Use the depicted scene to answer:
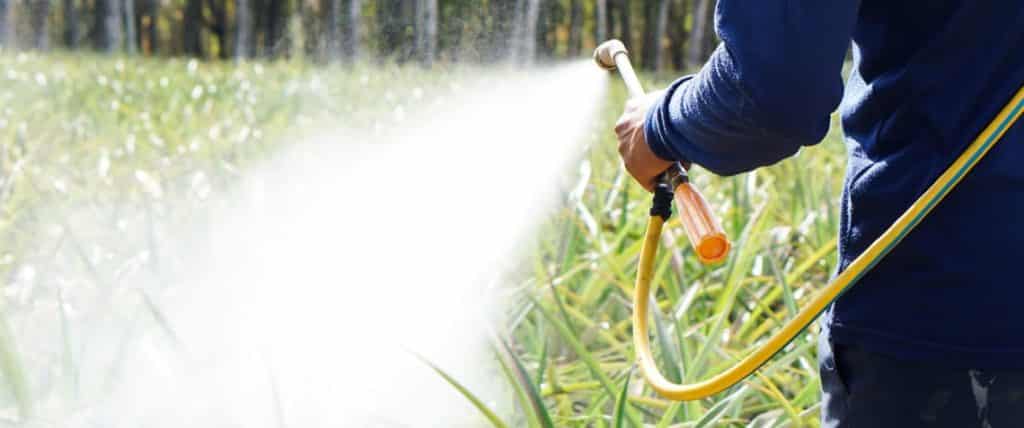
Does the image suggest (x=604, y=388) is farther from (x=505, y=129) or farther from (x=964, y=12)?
(x=505, y=129)

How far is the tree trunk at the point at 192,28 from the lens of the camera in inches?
896

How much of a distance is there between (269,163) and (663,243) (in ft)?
5.00

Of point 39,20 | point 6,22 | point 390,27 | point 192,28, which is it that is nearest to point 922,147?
point 390,27

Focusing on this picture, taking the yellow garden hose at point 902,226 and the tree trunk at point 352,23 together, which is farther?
the tree trunk at point 352,23

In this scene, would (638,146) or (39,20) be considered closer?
(638,146)

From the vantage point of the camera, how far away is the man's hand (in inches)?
47.9

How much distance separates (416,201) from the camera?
3059 millimetres

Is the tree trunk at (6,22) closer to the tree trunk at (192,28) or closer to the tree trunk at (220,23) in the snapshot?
the tree trunk at (220,23)

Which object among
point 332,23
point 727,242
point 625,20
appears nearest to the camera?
point 727,242

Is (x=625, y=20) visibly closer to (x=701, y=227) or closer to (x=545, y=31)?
(x=545, y=31)

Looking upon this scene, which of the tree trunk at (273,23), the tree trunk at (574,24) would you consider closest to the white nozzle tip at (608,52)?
the tree trunk at (574,24)

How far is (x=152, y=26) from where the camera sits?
2308 centimetres

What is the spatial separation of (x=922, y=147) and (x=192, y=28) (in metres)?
23.2

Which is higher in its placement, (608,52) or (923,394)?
(608,52)
